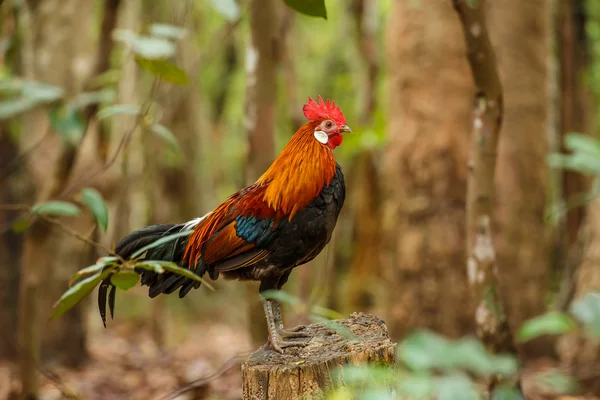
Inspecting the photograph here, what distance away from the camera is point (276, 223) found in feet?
8.81

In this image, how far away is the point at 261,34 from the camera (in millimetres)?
4277

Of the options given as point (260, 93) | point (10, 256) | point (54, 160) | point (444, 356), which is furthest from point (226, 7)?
point (10, 256)

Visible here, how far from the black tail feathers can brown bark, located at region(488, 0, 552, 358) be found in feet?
10.6

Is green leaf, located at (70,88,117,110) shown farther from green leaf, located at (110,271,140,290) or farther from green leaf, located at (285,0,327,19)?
green leaf, located at (285,0,327,19)

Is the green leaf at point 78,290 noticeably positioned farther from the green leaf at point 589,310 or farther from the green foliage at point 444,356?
the green leaf at point 589,310

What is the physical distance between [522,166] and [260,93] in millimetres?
2365

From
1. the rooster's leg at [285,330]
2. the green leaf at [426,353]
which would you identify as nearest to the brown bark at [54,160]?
the rooster's leg at [285,330]

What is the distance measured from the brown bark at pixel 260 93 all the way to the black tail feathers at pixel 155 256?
1361mm

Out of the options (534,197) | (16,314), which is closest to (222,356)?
(16,314)

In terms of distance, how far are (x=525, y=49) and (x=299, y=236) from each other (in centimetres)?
374

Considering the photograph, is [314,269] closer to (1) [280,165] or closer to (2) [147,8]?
(2) [147,8]

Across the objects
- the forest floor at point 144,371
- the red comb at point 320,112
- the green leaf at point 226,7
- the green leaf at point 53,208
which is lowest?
the forest floor at point 144,371

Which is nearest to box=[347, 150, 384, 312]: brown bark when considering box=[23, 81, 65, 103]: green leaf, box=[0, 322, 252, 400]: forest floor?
box=[0, 322, 252, 400]: forest floor

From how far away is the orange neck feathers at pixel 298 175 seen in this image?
2662 millimetres
